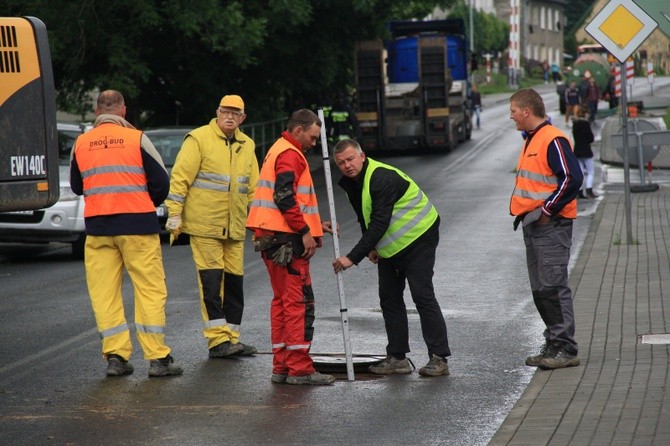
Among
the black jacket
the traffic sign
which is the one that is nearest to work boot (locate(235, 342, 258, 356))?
the traffic sign

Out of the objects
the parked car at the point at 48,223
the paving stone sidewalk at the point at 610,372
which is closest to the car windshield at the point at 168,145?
the parked car at the point at 48,223

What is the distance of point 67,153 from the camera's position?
736 inches

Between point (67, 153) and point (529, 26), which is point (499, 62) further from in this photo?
point (67, 153)

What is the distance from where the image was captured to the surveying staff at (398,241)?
29.5 ft

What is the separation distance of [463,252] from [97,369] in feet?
25.0

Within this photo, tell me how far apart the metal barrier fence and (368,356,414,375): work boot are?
2177 cm

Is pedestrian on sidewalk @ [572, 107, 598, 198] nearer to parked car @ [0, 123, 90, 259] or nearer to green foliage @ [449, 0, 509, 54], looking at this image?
parked car @ [0, 123, 90, 259]

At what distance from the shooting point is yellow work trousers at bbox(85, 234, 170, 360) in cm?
927

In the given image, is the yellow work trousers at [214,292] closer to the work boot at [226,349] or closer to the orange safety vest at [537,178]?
the work boot at [226,349]

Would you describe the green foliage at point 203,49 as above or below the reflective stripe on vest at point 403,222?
above

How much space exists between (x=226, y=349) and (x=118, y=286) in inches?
36.8

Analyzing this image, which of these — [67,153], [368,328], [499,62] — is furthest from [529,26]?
[368,328]

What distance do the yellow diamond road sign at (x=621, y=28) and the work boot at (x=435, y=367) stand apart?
23.1 feet

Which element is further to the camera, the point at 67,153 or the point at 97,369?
the point at 67,153
